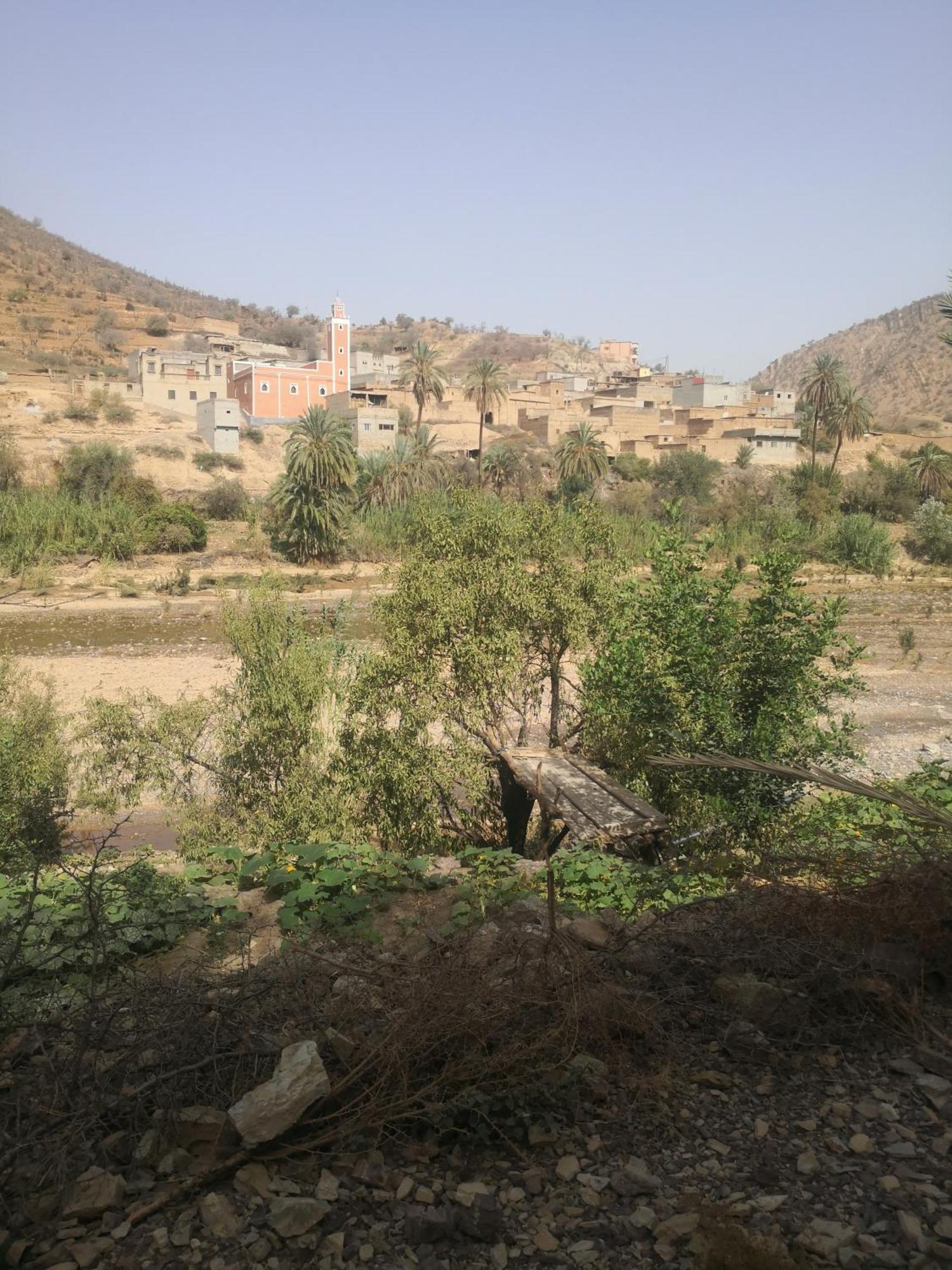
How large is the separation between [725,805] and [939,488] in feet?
158

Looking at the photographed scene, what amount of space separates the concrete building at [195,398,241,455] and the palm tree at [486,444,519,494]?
12.5 metres

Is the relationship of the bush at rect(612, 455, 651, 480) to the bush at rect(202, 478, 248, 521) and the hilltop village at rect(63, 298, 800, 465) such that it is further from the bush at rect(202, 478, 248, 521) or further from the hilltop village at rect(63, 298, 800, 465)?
the bush at rect(202, 478, 248, 521)

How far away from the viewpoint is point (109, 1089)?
2869mm

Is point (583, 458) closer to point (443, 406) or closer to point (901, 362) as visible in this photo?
point (443, 406)

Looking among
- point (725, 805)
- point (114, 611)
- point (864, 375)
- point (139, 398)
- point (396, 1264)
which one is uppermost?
point (864, 375)

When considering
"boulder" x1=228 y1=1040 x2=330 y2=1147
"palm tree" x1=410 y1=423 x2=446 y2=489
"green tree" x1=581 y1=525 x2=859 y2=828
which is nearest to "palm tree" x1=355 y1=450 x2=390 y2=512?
"palm tree" x1=410 y1=423 x2=446 y2=489

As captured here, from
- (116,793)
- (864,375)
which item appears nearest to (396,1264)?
(116,793)

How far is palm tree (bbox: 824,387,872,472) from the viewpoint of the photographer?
5372 centimetres

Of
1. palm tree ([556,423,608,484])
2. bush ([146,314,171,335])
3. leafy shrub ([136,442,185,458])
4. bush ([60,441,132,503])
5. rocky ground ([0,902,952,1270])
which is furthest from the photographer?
bush ([146,314,171,335])

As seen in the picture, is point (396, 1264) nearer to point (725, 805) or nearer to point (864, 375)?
point (725, 805)

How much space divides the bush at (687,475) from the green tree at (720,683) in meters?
43.7

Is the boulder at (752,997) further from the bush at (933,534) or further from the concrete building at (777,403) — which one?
the concrete building at (777,403)

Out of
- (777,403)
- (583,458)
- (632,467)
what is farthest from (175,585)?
(777,403)

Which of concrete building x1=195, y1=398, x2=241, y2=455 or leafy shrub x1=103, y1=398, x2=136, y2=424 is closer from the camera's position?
concrete building x1=195, y1=398, x2=241, y2=455
